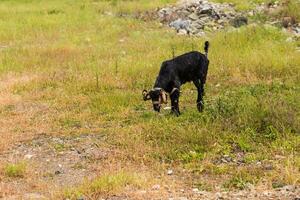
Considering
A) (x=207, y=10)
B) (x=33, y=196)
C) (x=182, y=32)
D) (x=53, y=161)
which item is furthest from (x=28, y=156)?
(x=207, y=10)

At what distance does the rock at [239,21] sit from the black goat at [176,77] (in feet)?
33.5

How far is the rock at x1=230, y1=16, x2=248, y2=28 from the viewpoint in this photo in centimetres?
2142

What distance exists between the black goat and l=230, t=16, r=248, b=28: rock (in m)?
10.2

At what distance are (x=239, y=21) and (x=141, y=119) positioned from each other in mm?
11904

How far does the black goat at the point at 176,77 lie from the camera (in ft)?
35.9

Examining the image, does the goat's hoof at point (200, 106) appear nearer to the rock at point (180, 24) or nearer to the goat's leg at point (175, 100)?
the goat's leg at point (175, 100)

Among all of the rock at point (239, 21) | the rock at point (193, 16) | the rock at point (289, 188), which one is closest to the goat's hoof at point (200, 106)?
the rock at point (289, 188)

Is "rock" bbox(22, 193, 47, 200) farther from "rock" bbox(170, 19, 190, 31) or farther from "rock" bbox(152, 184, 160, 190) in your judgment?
"rock" bbox(170, 19, 190, 31)

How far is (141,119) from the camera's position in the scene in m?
11.2

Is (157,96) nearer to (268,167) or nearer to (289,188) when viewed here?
(268,167)

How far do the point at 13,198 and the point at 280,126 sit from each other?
4899mm

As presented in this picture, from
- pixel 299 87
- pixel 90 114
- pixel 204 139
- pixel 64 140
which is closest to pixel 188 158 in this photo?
pixel 204 139

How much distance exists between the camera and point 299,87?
12.4m

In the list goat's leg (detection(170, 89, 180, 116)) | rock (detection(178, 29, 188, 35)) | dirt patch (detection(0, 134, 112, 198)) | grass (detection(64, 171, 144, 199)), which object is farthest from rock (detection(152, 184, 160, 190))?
rock (detection(178, 29, 188, 35))
